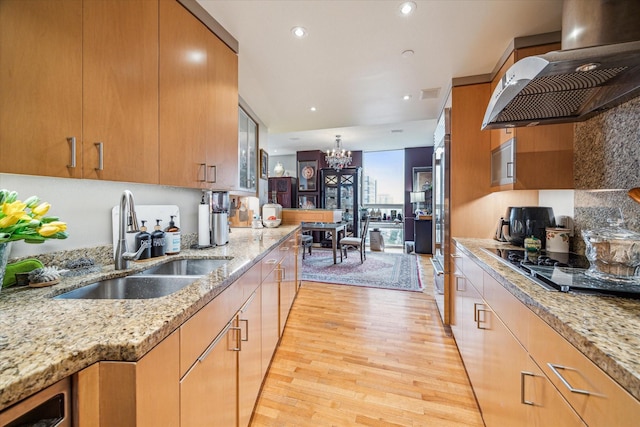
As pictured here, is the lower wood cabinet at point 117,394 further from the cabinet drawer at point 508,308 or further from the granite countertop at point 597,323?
the cabinet drawer at point 508,308

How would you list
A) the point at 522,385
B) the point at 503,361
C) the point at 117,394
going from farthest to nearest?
1. the point at 503,361
2. the point at 522,385
3. the point at 117,394

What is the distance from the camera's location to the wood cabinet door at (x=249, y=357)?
3.98ft

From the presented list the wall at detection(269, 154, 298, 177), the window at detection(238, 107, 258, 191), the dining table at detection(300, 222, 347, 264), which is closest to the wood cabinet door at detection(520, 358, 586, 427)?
the window at detection(238, 107, 258, 191)

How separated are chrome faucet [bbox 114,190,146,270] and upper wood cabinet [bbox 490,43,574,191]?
2368mm

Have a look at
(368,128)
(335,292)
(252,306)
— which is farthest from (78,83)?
(368,128)

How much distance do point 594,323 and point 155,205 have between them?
2129 mm

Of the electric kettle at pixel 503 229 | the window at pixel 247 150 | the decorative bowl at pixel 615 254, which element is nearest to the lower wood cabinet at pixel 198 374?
the window at pixel 247 150

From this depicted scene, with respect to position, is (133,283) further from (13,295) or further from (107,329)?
(107,329)

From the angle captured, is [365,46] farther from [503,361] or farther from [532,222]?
[503,361]

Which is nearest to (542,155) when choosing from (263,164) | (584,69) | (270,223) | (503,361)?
(584,69)

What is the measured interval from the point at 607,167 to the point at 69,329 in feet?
8.09

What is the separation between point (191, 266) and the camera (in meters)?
1.58

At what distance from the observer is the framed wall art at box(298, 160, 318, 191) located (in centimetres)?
723

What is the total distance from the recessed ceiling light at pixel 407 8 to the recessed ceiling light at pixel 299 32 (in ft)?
2.12
